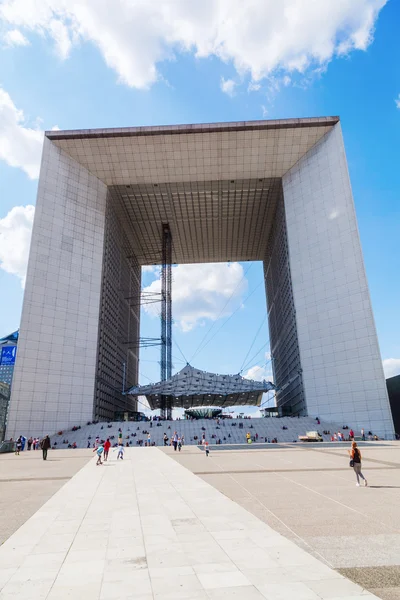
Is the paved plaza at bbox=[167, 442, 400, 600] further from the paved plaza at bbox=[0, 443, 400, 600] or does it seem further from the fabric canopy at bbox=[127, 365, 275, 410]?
the fabric canopy at bbox=[127, 365, 275, 410]

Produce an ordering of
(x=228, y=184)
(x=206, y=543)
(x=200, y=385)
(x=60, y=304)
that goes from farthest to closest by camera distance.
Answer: (x=228, y=184), (x=200, y=385), (x=60, y=304), (x=206, y=543)

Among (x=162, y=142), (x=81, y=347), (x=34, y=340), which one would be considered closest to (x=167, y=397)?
(x=81, y=347)

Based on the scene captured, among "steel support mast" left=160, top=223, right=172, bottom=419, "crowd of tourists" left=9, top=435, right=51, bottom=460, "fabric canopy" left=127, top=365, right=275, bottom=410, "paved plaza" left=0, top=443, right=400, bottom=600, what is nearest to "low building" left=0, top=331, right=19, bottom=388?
"crowd of tourists" left=9, top=435, right=51, bottom=460

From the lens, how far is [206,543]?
7395 millimetres

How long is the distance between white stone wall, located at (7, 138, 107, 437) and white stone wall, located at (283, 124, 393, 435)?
1297 inches

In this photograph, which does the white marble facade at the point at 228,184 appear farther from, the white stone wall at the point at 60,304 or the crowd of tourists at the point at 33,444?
the crowd of tourists at the point at 33,444

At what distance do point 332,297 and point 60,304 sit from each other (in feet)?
136

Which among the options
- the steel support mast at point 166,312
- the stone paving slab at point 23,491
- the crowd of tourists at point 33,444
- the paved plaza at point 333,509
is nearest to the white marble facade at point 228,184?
the crowd of tourists at point 33,444

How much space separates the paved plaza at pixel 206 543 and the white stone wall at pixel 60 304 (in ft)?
139

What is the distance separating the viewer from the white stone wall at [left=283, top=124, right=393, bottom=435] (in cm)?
5112

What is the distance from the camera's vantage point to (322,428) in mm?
50125

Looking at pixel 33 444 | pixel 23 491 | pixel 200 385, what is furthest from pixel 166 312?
pixel 23 491

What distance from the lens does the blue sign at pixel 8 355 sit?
49688 mm

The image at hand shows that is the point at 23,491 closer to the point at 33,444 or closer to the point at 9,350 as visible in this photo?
the point at 33,444
